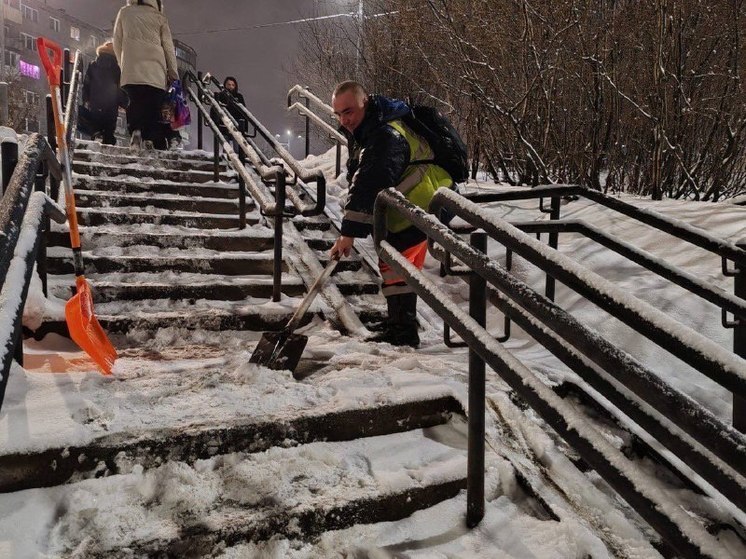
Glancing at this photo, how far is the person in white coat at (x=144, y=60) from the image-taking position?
668 cm

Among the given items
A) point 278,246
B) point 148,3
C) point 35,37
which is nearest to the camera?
point 278,246

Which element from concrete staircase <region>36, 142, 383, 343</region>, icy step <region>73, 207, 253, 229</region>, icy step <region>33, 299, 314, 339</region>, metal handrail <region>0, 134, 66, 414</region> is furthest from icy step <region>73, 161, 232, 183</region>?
metal handrail <region>0, 134, 66, 414</region>

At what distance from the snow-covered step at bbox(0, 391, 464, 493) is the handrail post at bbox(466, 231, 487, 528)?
51 centimetres

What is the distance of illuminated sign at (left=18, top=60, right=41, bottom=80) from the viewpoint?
49.6 metres

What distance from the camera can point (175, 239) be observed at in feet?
15.2

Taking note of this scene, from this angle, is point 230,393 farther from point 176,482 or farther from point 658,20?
point 658,20

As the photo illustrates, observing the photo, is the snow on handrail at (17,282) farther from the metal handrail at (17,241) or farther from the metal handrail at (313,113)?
the metal handrail at (313,113)

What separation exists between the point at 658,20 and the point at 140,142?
6.62 meters

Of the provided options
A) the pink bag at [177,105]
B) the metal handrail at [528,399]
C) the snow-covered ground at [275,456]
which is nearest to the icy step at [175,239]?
the snow-covered ground at [275,456]

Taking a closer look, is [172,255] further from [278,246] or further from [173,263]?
[278,246]

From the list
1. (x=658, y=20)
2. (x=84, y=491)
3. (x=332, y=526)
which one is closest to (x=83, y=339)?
(x=84, y=491)

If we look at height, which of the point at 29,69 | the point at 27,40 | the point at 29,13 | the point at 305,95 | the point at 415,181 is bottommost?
the point at 415,181

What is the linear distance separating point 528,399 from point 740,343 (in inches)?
65.4

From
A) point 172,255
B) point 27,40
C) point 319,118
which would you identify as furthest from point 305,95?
point 27,40
